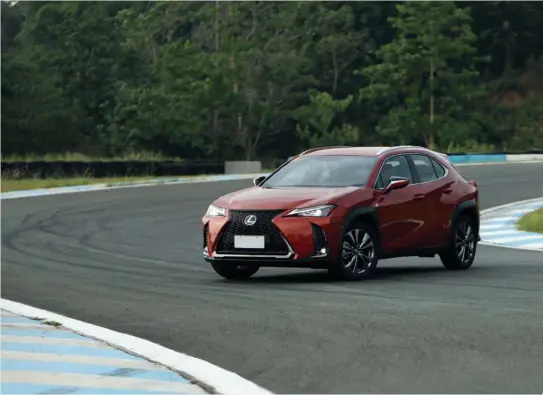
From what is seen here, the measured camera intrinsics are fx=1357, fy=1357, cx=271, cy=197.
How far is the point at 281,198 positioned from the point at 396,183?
1557 mm

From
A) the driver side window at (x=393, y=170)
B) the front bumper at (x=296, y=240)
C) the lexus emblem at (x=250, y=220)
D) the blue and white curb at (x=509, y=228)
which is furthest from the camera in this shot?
the blue and white curb at (x=509, y=228)

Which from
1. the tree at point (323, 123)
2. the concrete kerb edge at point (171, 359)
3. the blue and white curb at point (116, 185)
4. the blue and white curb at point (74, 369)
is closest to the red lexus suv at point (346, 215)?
the concrete kerb edge at point (171, 359)

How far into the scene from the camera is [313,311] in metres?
12.2

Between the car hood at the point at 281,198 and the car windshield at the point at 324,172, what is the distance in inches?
15.7

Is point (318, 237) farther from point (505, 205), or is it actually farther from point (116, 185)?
point (116, 185)

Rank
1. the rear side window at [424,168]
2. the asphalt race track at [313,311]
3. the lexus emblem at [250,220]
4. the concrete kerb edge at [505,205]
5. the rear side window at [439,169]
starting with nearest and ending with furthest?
the asphalt race track at [313,311] → the lexus emblem at [250,220] → the rear side window at [424,168] → the rear side window at [439,169] → the concrete kerb edge at [505,205]

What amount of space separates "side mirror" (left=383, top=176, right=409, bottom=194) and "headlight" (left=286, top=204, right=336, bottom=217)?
3.63 ft

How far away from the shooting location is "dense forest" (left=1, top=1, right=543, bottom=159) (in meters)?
80.5

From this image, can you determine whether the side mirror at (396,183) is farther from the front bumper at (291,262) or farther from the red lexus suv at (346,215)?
the front bumper at (291,262)

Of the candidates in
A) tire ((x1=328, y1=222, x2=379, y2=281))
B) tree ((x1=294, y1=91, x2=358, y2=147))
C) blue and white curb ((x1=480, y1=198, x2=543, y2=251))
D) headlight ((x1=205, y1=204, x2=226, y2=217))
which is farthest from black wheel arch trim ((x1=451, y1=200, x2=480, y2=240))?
tree ((x1=294, y1=91, x2=358, y2=147))

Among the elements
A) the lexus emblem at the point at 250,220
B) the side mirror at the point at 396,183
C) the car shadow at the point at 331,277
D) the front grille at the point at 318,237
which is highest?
the side mirror at the point at 396,183

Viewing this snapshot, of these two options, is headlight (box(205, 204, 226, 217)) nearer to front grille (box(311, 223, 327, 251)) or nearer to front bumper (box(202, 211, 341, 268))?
front bumper (box(202, 211, 341, 268))

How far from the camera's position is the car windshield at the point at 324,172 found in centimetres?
1585

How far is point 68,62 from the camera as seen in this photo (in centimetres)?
8594
